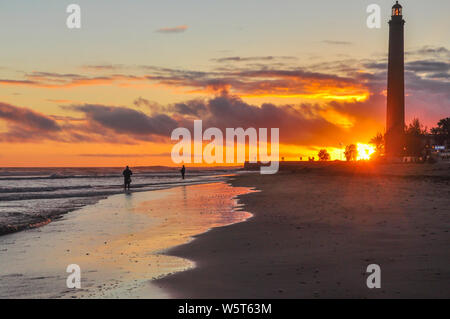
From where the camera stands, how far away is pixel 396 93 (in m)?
90.0

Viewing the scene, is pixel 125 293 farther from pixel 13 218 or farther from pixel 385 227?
pixel 13 218

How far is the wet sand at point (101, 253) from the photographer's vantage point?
912cm

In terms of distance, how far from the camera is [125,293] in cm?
865

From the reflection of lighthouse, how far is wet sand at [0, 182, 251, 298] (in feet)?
244

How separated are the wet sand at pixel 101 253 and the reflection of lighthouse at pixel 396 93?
74307 millimetres

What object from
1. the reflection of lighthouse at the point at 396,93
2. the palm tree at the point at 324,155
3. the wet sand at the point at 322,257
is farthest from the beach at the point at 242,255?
the palm tree at the point at 324,155

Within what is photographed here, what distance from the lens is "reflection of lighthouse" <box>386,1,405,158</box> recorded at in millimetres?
90125

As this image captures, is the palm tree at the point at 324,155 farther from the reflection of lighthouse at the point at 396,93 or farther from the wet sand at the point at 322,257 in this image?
the wet sand at the point at 322,257

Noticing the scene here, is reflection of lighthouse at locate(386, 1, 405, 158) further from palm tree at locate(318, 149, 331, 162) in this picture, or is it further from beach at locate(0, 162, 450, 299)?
palm tree at locate(318, 149, 331, 162)

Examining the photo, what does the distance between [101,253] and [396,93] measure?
8470 centimetres

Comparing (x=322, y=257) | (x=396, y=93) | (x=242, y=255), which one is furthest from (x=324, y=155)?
(x=322, y=257)

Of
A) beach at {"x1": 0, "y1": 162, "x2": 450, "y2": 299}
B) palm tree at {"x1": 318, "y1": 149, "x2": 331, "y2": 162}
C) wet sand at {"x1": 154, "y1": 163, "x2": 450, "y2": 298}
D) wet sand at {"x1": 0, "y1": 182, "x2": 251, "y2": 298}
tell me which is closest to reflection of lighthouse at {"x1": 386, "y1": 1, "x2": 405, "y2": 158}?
beach at {"x1": 0, "y1": 162, "x2": 450, "y2": 299}
